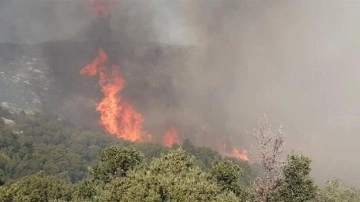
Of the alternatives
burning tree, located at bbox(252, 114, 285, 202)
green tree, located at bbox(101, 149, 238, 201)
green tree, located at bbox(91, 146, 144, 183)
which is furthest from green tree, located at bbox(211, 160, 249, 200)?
green tree, located at bbox(91, 146, 144, 183)

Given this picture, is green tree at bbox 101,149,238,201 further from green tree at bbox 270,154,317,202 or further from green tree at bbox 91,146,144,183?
green tree at bbox 270,154,317,202

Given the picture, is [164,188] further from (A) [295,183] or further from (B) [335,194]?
(B) [335,194]

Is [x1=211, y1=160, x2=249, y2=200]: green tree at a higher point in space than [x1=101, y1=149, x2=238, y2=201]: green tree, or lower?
higher

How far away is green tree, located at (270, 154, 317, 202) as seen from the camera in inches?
3174

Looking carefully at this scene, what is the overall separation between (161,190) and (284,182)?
27.7m

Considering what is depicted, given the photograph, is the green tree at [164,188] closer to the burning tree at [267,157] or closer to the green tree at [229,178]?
the green tree at [229,178]

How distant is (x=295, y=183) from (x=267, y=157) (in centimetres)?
779

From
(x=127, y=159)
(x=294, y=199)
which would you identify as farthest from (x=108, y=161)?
(x=294, y=199)

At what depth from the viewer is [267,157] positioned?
258ft

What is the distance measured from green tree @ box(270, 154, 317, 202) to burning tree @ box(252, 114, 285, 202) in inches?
49.6

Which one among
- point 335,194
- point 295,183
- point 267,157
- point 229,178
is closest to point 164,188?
point 229,178

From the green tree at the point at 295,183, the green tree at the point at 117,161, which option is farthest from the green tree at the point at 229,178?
the green tree at the point at 117,161

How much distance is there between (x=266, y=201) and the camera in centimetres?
7981

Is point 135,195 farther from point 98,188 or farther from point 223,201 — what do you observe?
point 98,188
